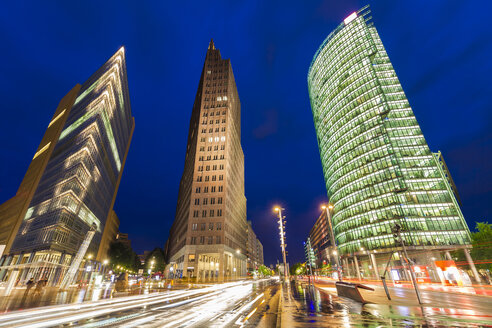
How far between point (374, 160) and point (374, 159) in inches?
13.9

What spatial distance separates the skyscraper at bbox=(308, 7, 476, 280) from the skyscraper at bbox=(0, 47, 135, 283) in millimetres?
83800

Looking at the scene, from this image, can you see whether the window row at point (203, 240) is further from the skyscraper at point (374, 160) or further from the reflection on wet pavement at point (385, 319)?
the reflection on wet pavement at point (385, 319)

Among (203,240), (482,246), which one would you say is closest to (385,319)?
(482,246)

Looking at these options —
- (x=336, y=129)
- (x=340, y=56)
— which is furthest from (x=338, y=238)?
(x=340, y=56)

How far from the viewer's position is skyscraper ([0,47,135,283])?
176 feet

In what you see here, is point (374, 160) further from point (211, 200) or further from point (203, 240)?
point (203, 240)

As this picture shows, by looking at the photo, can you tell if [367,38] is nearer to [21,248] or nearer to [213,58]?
[213,58]

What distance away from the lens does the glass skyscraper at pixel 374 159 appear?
2525 inches

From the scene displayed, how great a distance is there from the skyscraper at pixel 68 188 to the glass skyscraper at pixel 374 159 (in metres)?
83.7

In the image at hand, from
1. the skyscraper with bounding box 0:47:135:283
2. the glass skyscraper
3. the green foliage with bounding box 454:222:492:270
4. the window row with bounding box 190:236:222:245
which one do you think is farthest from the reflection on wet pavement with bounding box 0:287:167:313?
the green foliage with bounding box 454:222:492:270

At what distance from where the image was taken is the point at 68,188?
5762 cm

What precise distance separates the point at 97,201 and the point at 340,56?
11448 cm

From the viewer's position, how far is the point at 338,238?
87.4 m

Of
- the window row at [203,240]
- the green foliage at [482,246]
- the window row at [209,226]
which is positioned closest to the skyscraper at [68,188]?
the window row at [209,226]
